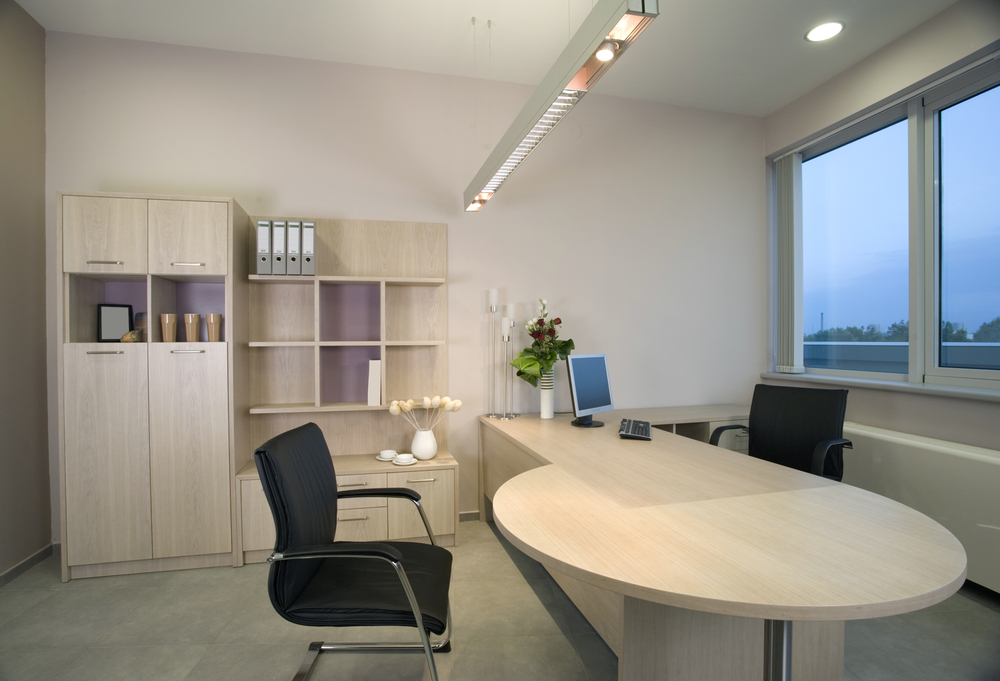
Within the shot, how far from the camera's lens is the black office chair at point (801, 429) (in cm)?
262

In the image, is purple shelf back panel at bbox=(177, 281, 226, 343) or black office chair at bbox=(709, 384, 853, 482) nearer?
black office chair at bbox=(709, 384, 853, 482)

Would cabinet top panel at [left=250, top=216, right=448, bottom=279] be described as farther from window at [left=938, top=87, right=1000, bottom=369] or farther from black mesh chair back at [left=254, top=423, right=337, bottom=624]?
window at [left=938, top=87, right=1000, bottom=369]

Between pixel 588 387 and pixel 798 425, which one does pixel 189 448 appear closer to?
pixel 588 387

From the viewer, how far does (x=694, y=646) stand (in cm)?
164

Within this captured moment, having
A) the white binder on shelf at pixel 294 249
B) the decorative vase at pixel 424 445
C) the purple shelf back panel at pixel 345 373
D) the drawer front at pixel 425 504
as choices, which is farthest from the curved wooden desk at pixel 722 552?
the white binder on shelf at pixel 294 249

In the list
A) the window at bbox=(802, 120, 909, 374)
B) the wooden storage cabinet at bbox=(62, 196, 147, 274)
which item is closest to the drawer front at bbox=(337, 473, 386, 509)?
the wooden storage cabinet at bbox=(62, 196, 147, 274)

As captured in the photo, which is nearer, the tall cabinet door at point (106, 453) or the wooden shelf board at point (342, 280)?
the tall cabinet door at point (106, 453)

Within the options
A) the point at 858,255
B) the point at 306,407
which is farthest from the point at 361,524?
the point at 858,255

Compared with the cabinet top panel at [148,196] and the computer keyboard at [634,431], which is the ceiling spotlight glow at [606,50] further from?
the cabinet top panel at [148,196]

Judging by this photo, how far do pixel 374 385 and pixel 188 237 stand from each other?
136cm

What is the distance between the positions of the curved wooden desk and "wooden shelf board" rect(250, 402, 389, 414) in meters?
1.56

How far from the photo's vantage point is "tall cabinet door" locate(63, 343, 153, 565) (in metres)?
2.86

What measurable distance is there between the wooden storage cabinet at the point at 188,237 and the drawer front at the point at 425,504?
1.65 metres

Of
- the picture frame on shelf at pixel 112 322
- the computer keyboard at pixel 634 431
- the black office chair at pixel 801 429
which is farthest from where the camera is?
the picture frame on shelf at pixel 112 322
